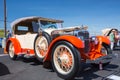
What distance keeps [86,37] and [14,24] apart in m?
3.60

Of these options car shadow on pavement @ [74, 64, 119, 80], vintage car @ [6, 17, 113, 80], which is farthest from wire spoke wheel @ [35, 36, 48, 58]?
car shadow on pavement @ [74, 64, 119, 80]

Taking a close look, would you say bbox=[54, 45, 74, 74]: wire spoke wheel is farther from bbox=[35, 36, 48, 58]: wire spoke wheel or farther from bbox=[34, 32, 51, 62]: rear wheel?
bbox=[35, 36, 48, 58]: wire spoke wheel

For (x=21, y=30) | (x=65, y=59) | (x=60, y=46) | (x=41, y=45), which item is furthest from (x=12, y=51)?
(x=65, y=59)

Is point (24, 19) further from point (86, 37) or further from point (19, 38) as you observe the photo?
point (86, 37)

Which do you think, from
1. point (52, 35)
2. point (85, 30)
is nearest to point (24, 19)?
point (52, 35)

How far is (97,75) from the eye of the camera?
18.3ft

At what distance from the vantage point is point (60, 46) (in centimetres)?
527

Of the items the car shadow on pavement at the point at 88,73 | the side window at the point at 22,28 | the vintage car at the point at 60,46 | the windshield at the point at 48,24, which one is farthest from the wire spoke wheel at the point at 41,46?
the side window at the point at 22,28

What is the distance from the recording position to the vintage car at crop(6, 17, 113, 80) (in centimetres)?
500

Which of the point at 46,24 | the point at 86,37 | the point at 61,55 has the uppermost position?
the point at 46,24

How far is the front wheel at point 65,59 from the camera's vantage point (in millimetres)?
4812

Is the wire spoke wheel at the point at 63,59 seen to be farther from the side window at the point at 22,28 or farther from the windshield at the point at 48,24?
the side window at the point at 22,28

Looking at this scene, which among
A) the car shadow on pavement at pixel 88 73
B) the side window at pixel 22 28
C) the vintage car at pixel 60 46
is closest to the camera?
the vintage car at pixel 60 46

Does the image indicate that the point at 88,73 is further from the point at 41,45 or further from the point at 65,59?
the point at 41,45
